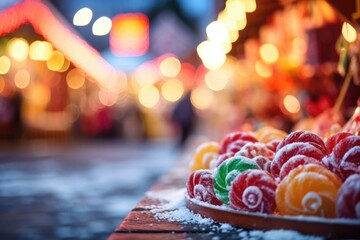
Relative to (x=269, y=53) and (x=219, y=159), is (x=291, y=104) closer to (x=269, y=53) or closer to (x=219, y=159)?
(x=269, y=53)

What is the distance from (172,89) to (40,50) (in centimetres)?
1130

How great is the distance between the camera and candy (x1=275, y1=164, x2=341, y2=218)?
2414mm

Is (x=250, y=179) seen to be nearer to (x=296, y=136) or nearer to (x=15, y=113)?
(x=296, y=136)

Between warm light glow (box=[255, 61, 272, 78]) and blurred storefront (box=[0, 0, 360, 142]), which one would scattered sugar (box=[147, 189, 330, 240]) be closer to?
blurred storefront (box=[0, 0, 360, 142])

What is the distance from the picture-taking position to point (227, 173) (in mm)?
2883

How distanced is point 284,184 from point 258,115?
5.85m

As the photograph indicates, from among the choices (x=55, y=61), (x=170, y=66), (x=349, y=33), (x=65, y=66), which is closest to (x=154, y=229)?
(x=349, y=33)

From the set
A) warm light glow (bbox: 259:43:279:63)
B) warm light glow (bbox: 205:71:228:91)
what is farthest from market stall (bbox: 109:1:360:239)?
A: warm light glow (bbox: 205:71:228:91)

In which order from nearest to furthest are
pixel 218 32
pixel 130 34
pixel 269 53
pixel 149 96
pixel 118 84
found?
pixel 269 53, pixel 218 32, pixel 130 34, pixel 118 84, pixel 149 96

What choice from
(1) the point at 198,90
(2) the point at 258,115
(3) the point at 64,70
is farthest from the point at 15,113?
(2) the point at 258,115

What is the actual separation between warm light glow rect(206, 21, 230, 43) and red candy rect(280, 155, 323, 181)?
212 inches

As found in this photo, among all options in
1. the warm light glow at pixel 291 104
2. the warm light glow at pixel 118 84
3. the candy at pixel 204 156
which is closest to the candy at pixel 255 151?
the candy at pixel 204 156

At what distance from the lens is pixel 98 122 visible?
29.8m

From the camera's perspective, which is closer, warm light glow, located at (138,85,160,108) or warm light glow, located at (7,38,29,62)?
warm light glow, located at (7,38,29,62)
